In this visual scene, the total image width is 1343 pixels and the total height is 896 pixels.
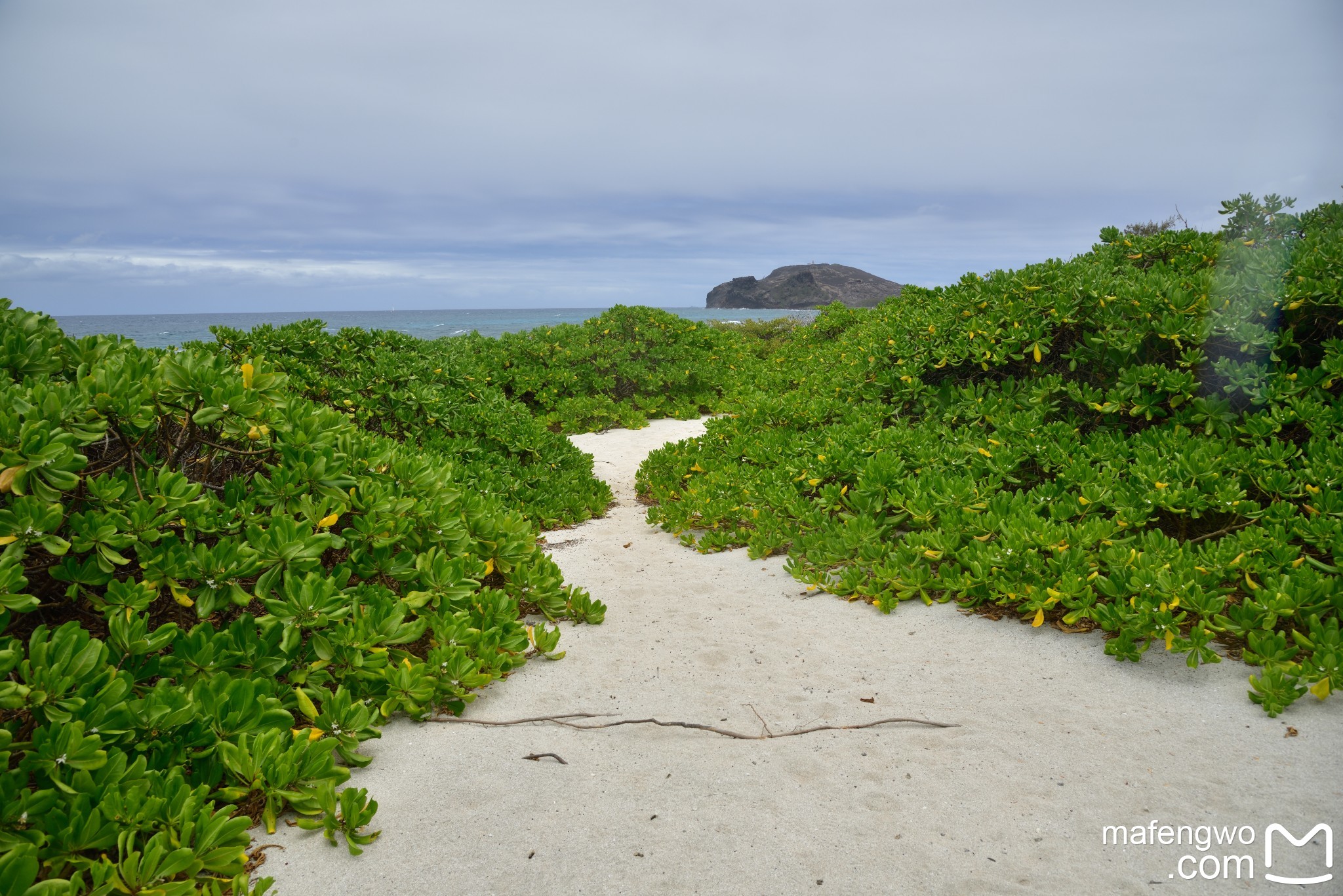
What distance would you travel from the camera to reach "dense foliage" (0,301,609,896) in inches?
87.8

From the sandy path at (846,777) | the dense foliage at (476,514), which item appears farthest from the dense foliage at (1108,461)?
the sandy path at (846,777)

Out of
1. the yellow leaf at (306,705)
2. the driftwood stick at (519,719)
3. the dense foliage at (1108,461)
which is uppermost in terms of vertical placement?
the dense foliage at (1108,461)

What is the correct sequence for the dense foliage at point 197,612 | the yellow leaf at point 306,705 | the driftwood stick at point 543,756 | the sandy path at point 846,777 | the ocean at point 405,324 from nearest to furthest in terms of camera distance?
the dense foliage at point 197,612 → the sandy path at point 846,777 → the yellow leaf at point 306,705 → the driftwood stick at point 543,756 → the ocean at point 405,324

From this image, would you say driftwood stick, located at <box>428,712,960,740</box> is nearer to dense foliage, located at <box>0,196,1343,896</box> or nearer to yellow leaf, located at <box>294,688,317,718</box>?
dense foliage, located at <box>0,196,1343,896</box>

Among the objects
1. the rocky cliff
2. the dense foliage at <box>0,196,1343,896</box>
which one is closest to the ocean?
the rocky cliff

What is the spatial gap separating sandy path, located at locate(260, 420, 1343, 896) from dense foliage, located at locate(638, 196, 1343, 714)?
329 mm

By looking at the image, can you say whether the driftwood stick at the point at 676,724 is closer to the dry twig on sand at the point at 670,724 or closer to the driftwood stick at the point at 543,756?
the dry twig on sand at the point at 670,724

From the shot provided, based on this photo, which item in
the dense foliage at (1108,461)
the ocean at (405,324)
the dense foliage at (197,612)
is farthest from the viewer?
the ocean at (405,324)

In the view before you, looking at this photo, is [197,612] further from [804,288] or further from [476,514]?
[804,288]

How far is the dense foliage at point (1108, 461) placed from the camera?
3734mm

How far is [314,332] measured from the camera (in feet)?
22.7

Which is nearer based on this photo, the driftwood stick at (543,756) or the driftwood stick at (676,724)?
the driftwood stick at (543,756)

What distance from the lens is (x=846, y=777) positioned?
288cm

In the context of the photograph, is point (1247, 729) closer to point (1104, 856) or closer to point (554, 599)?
point (1104, 856)
